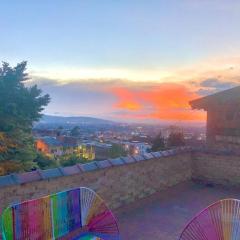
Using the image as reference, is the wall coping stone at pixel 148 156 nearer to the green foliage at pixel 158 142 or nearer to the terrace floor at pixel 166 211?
the terrace floor at pixel 166 211

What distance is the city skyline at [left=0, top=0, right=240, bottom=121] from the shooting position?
11.4 m

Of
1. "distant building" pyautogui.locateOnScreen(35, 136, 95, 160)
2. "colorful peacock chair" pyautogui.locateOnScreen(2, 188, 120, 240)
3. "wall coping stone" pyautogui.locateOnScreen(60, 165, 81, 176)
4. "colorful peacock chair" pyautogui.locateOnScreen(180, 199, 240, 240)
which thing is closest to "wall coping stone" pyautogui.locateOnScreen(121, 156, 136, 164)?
"wall coping stone" pyautogui.locateOnScreen(60, 165, 81, 176)

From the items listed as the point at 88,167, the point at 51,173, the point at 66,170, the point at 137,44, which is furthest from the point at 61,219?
the point at 137,44

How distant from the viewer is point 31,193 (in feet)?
15.3

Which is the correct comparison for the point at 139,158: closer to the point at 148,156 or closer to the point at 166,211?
the point at 148,156

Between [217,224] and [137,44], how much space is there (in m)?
12.3

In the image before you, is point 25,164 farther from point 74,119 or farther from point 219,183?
point 74,119

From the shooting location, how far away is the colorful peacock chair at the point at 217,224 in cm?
288

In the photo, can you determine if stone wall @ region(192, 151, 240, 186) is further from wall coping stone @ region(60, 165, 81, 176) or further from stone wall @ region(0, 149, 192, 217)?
wall coping stone @ region(60, 165, 81, 176)

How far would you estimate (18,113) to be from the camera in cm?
1880

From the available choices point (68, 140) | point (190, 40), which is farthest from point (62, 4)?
→ point (68, 140)

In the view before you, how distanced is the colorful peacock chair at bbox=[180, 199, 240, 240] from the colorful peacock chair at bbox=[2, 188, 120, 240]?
1015 mm

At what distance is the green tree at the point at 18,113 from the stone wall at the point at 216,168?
34.8 feet

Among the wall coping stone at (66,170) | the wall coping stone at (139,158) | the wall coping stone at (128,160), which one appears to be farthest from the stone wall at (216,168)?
the wall coping stone at (128,160)
